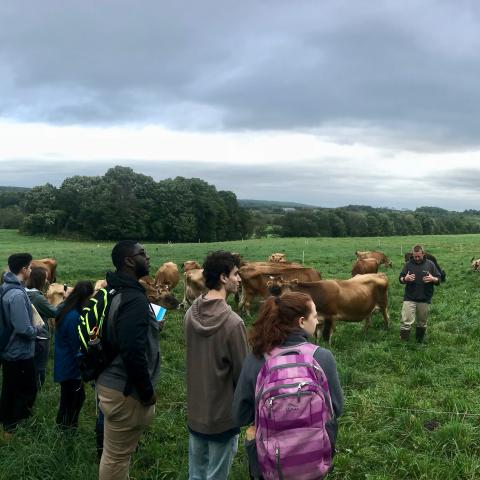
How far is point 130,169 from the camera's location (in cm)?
6397

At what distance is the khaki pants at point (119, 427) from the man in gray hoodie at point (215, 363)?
0.40 m

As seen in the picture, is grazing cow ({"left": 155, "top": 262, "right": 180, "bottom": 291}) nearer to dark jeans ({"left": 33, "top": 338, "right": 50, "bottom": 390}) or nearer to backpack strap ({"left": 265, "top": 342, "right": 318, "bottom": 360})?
dark jeans ({"left": 33, "top": 338, "right": 50, "bottom": 390})

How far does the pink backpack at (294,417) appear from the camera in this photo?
293 centimetres

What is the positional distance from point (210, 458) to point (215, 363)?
762 mm

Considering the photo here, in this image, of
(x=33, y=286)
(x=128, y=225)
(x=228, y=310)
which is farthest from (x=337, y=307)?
(x=128, y=225)

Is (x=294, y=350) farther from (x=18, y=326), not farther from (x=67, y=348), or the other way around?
(x=18, y=326)

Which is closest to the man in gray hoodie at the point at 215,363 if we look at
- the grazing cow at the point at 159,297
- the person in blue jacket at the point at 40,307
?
the person in blue jacket at the point at 40,307

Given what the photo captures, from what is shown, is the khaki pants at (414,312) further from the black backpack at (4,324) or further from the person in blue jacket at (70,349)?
the black backpack at (4,324)

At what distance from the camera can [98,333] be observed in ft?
12.4

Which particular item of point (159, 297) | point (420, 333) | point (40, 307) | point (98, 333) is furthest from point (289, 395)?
point (159, 297)

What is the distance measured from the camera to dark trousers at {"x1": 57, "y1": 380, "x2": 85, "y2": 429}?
5484 mm

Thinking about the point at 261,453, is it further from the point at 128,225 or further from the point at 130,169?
the point at 130,169

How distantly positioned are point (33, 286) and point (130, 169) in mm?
59135

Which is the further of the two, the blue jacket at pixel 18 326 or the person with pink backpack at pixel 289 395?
the blue jacket at pixel 18 326
